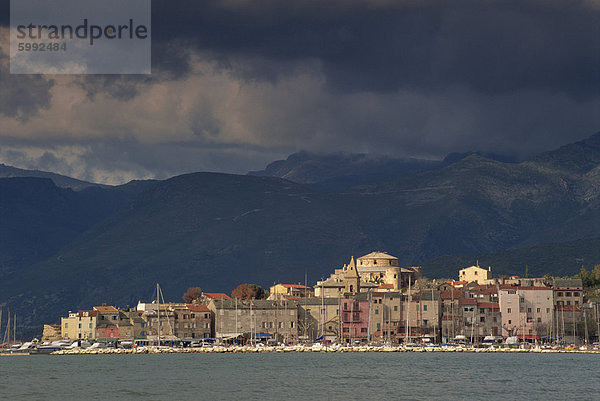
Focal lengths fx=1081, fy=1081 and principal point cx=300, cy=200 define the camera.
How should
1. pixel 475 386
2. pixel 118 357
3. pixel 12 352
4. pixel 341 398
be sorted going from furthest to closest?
pixel 12 352, pixel 118 357, pixel 475 386, pixel 341 398

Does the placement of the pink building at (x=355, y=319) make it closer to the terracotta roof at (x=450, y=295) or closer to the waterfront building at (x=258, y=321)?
the waterfront building at (x=258, y=321)

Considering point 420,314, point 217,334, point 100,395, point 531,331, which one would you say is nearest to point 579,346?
point 531,331

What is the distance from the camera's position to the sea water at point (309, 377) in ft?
340

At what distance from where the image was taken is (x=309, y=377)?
121 m

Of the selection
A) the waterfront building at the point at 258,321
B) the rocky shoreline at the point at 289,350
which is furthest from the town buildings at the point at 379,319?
the rocky shoreline at the point at 289,350

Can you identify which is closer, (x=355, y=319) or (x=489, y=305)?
(x=355, y=319)

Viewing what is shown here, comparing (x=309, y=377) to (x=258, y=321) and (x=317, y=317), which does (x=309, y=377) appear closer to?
(x=258, y=321)

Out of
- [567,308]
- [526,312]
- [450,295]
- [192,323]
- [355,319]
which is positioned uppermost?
[450,295]

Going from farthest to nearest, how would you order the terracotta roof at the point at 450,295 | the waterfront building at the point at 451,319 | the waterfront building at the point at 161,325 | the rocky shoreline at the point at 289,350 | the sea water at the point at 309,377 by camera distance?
the terracotta roof at the point at 450,295, the waterfront building at the point at 161,325, the waterfront building at the point at 451,319, the rocky shoreline at the point at 289,350, the sea water at the point at 309,377

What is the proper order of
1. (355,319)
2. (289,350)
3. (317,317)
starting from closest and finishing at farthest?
(289,350) < (355,319) < (317,317)

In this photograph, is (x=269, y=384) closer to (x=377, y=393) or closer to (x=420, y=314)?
(x=377, y=393)

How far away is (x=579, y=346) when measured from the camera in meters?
183

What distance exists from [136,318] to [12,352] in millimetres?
22881

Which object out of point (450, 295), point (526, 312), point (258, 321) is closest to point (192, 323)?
point (258, 321)
